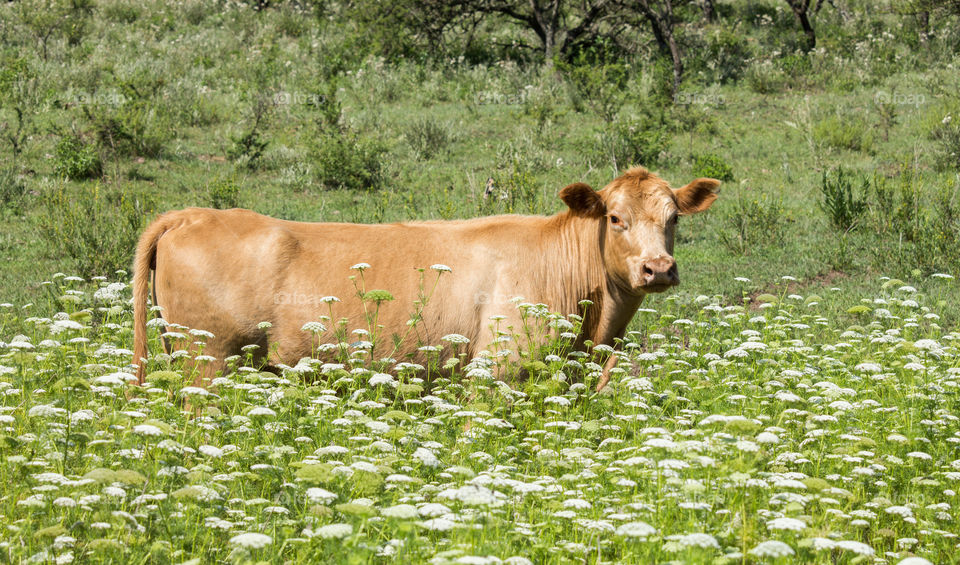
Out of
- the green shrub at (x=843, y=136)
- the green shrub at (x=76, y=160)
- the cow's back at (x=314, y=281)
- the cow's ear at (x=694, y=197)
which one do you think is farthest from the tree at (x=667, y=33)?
the cow's back at (x=314, y=281)

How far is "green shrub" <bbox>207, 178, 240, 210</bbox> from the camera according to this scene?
41.5 feet

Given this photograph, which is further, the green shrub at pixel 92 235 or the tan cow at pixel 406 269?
the green shrub at pixel 92 235

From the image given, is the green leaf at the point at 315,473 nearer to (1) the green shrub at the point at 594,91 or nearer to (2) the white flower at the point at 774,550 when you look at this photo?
(2) the white flower at the point at 774,550

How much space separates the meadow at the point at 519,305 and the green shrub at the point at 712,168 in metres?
0.05

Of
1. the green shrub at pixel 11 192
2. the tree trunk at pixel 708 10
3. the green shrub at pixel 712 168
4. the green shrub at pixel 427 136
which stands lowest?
the green shrub at pixel 11 192

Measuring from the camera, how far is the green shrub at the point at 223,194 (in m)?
12.6

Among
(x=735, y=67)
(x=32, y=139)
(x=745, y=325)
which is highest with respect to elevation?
(x=735, y=67)

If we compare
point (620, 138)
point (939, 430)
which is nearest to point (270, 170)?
point (620, 138)

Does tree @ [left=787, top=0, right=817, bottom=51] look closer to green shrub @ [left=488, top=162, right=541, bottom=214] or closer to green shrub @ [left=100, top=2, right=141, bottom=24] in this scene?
green shrub @ [left=488, top=162, right=541, bottom=214]

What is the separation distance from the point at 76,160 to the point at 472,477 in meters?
12.0

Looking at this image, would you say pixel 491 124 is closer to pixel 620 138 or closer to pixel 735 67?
pixel 620 138

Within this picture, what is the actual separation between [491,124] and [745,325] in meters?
10.6

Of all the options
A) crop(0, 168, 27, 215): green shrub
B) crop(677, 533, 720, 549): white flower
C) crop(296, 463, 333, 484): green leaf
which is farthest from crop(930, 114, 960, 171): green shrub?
crop(296, 463, 333, 484): green leaf

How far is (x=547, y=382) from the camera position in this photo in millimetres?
5234
